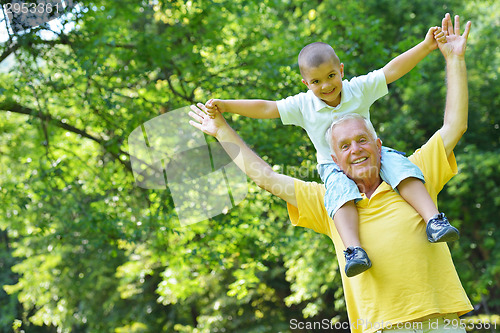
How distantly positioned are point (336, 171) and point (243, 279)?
5028mm

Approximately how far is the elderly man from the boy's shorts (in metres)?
0.04

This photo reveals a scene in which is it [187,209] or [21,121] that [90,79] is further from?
[21,121]

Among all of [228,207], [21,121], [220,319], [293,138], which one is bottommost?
[220,319]

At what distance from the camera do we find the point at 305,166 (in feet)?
20.2

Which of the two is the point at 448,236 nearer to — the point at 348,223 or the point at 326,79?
the point at 348,223

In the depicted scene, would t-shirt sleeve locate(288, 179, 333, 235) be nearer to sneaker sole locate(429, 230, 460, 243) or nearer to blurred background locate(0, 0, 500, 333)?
sneaker sole locate(429, 230, 460, 243)

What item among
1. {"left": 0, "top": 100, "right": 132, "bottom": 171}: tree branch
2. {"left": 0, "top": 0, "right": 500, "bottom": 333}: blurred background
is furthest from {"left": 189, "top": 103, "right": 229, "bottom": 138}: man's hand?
{"left": 0, "top": 100, "right": 132, "bottom": 171}: tree branch

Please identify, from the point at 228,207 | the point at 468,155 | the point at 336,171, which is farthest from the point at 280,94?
the point at 468,155

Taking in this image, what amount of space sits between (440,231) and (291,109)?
87 cm

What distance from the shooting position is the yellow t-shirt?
6.22 ft

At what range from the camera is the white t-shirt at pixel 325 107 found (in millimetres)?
2402

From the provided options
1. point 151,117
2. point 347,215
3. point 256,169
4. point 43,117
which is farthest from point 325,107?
point 43,117

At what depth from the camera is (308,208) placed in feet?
7.27

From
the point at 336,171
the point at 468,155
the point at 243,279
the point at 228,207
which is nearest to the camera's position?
the point at 336,171
